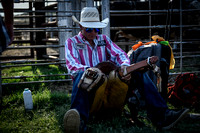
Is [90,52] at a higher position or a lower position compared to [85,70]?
higher

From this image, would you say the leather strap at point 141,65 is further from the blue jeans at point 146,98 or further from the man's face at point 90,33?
the man's face at point 90,33

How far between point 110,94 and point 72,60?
0.61 meters

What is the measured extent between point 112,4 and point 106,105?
6786mm

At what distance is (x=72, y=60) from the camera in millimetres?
2504

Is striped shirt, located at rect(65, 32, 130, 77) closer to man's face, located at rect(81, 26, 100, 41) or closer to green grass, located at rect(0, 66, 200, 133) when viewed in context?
man's face, located at rect(81, 26, 100, 41)

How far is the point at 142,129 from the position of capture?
91.1 inches

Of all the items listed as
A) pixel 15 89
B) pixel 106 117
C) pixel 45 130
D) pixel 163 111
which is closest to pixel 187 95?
pixel 163 111

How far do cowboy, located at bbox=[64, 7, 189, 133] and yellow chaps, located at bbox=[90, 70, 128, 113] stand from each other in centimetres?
8

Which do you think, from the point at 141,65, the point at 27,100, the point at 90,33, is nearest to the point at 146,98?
the point at 141,65

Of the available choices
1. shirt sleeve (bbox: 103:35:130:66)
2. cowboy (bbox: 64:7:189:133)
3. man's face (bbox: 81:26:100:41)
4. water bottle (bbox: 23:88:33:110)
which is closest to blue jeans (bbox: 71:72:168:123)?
cowboy (bbox: 64:7:189:133)

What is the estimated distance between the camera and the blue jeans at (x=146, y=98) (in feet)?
7.16

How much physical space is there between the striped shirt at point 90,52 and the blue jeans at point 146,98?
29 cm

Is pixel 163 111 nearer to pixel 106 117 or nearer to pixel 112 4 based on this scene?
pixel 106 117

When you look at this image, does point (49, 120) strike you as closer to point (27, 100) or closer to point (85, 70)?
point (27, 100)
